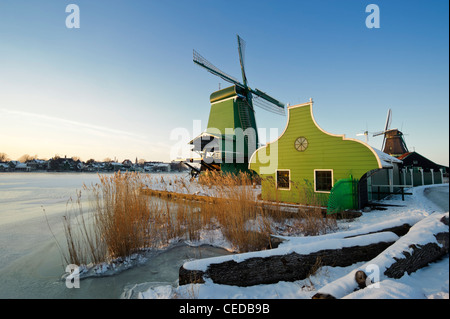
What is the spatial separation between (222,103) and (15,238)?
1663cm

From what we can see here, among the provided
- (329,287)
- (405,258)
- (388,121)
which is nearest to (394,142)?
(388,121)

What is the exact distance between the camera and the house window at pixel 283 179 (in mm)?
8609

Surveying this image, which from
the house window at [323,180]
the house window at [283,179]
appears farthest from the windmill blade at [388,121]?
the house window at [283,179]

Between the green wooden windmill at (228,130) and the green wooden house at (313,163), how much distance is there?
6.53 meters

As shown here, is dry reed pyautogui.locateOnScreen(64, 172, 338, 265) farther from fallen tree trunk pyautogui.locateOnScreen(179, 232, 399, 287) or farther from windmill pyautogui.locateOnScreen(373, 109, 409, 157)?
windmill pyautogui.locateOnScreen(373, 109, 409, 157)

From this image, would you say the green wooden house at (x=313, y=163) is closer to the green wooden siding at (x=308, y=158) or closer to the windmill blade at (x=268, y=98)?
the green wooden siding at (x=308, y=158)


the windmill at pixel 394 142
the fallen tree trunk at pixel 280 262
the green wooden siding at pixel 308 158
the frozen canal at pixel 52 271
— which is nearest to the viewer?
the fallen tree trunk at pixel 280 262

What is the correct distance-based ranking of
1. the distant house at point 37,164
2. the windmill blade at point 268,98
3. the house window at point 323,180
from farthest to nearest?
the distant house at point 37,164 < the windmill blade at point 268,98 < the house window at point 323,180

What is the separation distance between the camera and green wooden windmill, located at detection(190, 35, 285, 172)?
1564cm

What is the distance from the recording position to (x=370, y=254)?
3.14 m

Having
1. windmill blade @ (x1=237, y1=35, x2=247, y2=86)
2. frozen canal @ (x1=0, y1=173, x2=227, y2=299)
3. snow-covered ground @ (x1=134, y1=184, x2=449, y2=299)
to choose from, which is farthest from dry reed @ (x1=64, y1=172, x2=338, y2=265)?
windmill blade @ (x1=237, y1=35, x2=247, y2=86)

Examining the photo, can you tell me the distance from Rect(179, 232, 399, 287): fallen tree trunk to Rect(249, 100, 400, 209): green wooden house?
10.1ft
